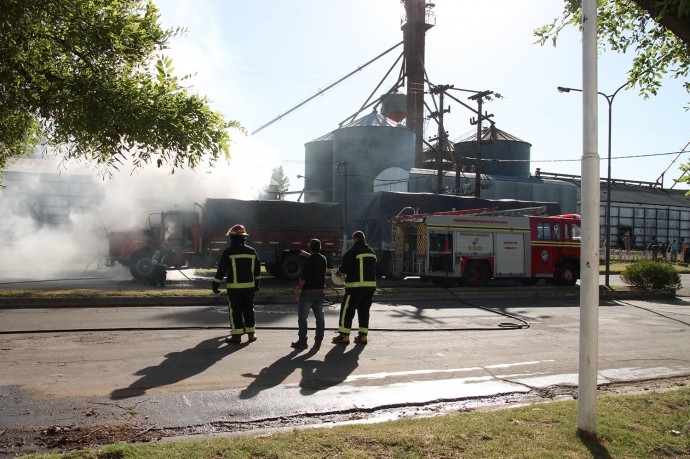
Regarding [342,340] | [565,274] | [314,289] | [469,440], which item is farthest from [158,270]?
[469,440]

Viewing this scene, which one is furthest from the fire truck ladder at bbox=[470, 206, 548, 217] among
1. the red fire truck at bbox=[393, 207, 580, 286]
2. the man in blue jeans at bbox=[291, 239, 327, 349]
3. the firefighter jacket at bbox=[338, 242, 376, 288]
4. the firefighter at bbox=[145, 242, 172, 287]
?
the man in blue jeans at bbox=[291, 239, 327, 349]

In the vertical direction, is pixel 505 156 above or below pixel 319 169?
above

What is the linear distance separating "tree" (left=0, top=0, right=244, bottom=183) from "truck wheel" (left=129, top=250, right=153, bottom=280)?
469 inches

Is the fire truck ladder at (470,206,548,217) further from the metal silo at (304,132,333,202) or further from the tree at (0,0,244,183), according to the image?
the metal silo at (304,132,333,202)

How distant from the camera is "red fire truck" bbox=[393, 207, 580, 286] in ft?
59.3

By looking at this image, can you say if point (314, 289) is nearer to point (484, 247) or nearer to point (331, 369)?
point (331, 369)

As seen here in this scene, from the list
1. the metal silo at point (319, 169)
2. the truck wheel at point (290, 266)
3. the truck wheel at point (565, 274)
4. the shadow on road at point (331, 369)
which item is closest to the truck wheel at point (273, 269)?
the truck wheel at point (290, 266)

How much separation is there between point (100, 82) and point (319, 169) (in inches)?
1668

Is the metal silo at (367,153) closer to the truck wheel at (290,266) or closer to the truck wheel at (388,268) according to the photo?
the truck wheel at (388,268)

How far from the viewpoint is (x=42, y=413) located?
4.93 metres

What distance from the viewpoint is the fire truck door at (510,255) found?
1878 cm

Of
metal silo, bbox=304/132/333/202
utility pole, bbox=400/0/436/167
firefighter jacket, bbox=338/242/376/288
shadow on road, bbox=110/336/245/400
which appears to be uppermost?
utility pole, bbox=400/0/436/167

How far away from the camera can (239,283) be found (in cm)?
827

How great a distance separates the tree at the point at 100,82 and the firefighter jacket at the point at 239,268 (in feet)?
7.72
